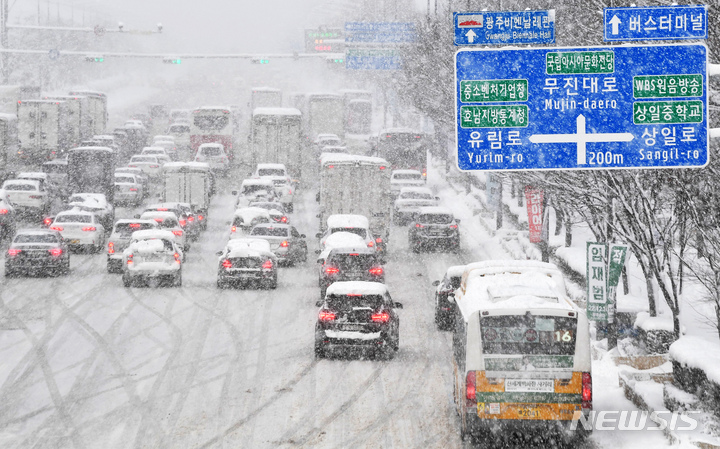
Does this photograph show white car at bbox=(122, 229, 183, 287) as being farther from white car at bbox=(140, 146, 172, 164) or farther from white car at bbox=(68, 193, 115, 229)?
white car at bbox=(140, 146, 172, 164)

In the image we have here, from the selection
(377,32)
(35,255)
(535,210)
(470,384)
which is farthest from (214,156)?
(470,384)

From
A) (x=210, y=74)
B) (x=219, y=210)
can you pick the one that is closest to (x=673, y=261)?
(x=219, y=210)

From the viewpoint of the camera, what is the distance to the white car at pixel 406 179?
48.6 meters

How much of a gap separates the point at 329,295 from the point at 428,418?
460 centimetres

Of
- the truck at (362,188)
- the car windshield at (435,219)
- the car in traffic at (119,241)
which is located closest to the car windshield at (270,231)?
the car in traffic at (119,241)

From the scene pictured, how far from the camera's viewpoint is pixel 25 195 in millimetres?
39688

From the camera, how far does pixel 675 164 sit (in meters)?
12.2

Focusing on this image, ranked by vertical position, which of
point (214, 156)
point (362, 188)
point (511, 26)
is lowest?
point (362, 188)

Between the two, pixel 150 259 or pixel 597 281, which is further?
pixel 150 259

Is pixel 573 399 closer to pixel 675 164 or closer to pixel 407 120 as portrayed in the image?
pixel 675 164

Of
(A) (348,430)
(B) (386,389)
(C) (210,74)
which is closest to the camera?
(A) (348,430)

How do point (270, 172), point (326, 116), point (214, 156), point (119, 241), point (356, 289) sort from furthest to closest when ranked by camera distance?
point (326, 116) → point (214, 156) → point (270, 172) → point (119, 241) → point (356, 289)

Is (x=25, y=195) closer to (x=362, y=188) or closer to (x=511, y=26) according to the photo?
(x=362, y=188)

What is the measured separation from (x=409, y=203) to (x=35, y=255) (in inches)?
685
